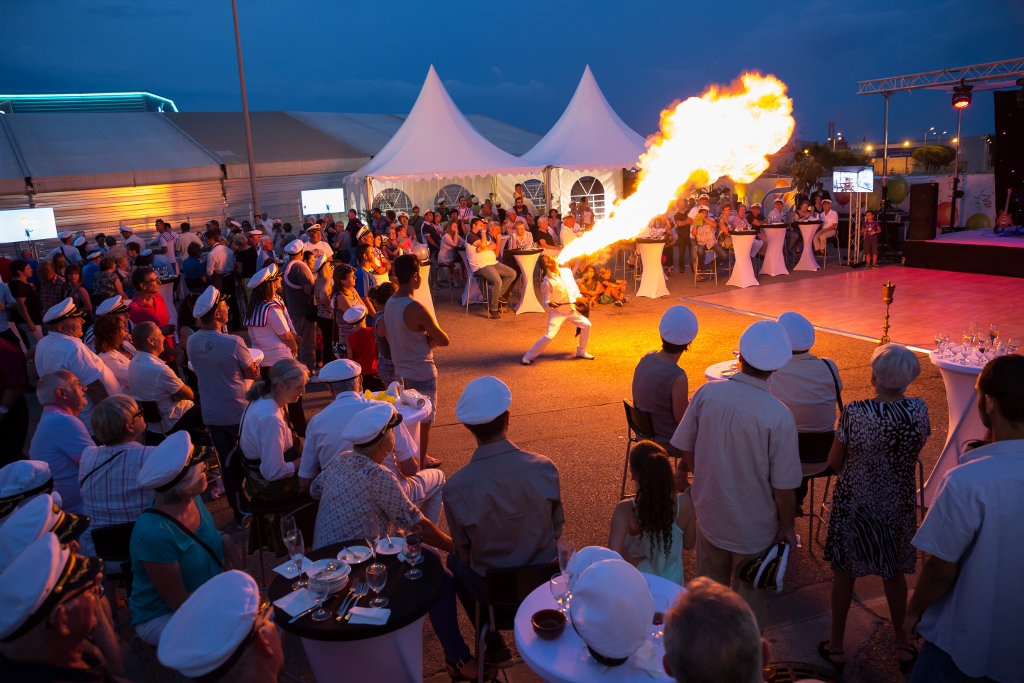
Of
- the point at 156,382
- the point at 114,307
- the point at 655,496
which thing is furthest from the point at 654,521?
the point at 114,307

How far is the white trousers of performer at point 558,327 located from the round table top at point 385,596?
22.3 feet

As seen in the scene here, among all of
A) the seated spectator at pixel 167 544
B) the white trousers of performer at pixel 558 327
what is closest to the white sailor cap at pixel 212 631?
the seated spectator at pixel 167 544

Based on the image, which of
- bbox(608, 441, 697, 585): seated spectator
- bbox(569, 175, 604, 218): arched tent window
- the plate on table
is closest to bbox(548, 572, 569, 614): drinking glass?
bbox(608, 441, 697, 585): seated spectator

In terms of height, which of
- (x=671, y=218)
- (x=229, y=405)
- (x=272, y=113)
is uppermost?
(x=272, y=113)

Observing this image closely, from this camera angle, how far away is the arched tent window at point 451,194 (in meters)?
25.6

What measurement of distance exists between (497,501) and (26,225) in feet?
71.5

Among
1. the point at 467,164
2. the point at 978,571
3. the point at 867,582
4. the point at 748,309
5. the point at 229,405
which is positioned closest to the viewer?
the point at 978,571

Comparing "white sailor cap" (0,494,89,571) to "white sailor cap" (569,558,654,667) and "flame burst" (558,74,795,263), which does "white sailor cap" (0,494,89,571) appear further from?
"flame burst" (558,74,795,263)

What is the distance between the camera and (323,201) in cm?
2638

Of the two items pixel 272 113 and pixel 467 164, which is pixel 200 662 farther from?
pixel 272 113

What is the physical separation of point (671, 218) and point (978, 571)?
663 inches

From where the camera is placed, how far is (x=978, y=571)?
2.54 m

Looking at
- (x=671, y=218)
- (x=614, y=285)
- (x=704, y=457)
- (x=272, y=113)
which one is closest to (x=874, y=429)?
(x=704, y=457)

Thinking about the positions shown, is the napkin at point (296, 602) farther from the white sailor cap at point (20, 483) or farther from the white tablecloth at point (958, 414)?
the white tablecloth at point (958, 414)
